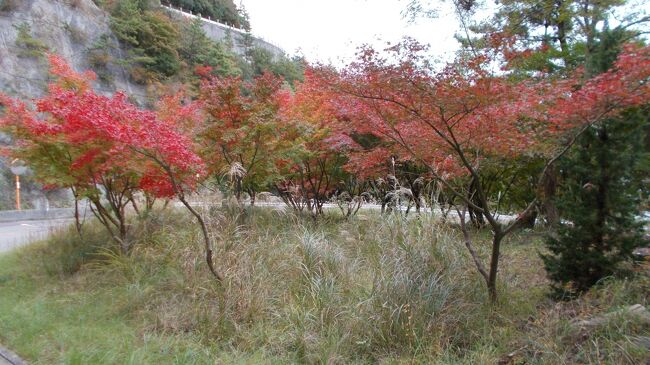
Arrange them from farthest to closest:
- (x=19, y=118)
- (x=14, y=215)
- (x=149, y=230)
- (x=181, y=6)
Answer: (x=181, y=6)
(x=14, y=215)
(x=149, y=230)
(x=19, y=118)

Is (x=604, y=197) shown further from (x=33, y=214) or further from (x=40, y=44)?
(x=40, y=44)

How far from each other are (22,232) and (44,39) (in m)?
14.9

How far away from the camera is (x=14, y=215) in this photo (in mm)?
17391

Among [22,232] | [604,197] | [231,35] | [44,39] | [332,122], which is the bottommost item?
[22,232]

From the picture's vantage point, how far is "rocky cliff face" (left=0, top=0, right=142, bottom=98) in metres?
22.7

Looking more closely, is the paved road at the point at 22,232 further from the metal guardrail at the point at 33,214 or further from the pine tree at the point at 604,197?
the pine tree at the point at 604,197

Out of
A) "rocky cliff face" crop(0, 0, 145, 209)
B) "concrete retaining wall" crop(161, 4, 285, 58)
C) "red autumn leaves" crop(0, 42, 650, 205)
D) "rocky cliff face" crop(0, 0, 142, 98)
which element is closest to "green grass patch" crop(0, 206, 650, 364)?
"red autumn leaves" crop(0, 42, 650, 205)

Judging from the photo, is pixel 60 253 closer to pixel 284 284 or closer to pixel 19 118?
pixel 19 118

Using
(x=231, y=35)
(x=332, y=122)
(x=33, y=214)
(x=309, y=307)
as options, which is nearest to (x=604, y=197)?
(x=309, y=307)

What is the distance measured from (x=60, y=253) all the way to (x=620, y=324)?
8217 millimetres

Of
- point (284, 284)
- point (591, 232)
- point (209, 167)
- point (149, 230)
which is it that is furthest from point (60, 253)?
point (591, 232)

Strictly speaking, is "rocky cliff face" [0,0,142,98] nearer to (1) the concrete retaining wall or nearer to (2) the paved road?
(2) the paved road

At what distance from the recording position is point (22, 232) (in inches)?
540

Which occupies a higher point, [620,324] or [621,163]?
[621,163]
